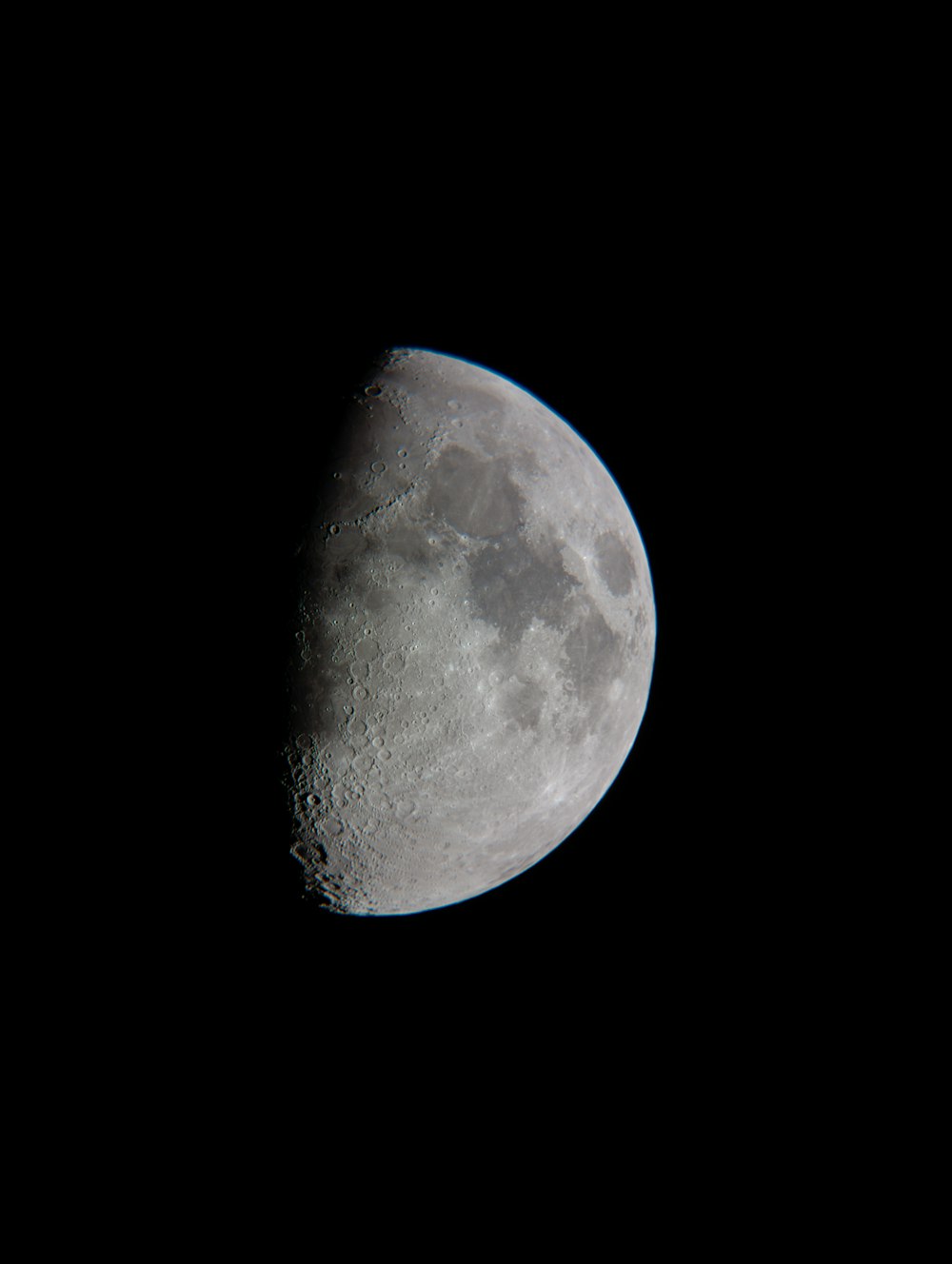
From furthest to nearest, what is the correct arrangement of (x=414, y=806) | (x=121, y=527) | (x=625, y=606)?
1. (x=625, y=606)
2. (x=414, y=806)
3. (x=121, y=527)

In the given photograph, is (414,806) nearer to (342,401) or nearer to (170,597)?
(170,597)

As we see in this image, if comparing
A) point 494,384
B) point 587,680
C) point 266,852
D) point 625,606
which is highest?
point 494,384

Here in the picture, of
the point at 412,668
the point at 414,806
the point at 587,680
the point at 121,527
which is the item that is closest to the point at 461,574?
the point at 412,668

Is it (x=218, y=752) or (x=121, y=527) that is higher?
(x=121, y=527)

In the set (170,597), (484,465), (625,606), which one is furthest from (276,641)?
(625,606)

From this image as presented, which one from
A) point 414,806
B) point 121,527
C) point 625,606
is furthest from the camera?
point 625,606

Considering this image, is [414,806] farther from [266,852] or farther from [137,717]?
[137,717]

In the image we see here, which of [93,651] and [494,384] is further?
[494,384]
